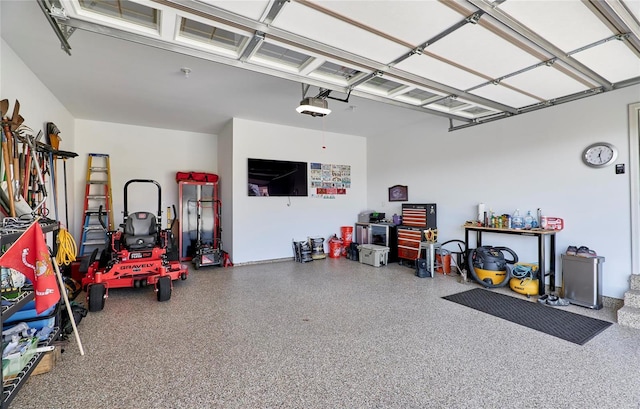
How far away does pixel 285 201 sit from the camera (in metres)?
6.41

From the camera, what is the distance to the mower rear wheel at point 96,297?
3.34 meters

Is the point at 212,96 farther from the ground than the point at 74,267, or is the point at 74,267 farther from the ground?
the point at 212,96

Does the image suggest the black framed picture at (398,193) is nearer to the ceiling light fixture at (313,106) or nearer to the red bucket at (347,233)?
the red bucket at (347,233)

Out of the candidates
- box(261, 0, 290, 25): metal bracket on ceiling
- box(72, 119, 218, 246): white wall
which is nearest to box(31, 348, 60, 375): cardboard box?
box(261, 0, 290, 25): metal bracket on ceiling

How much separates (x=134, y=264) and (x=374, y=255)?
404cm

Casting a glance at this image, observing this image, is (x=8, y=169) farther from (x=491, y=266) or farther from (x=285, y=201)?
(x=491, y=266)

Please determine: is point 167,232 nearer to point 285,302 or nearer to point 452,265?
point 285,302

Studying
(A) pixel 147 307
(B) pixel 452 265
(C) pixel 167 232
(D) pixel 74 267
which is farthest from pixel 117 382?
(B) pixel 452 265

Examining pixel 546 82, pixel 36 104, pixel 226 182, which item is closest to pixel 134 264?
pixel 36 104

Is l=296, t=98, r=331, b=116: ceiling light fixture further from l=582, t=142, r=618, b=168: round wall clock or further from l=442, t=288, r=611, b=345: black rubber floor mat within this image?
l=582, t=142, r=618, b=168: round wall clock

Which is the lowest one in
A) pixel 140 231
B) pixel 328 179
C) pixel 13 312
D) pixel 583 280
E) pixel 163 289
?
pixel 163 289

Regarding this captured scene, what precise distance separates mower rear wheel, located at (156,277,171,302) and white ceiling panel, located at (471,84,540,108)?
434cm

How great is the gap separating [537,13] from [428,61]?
2.74 feet

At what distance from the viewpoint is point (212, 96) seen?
14.9 ft
